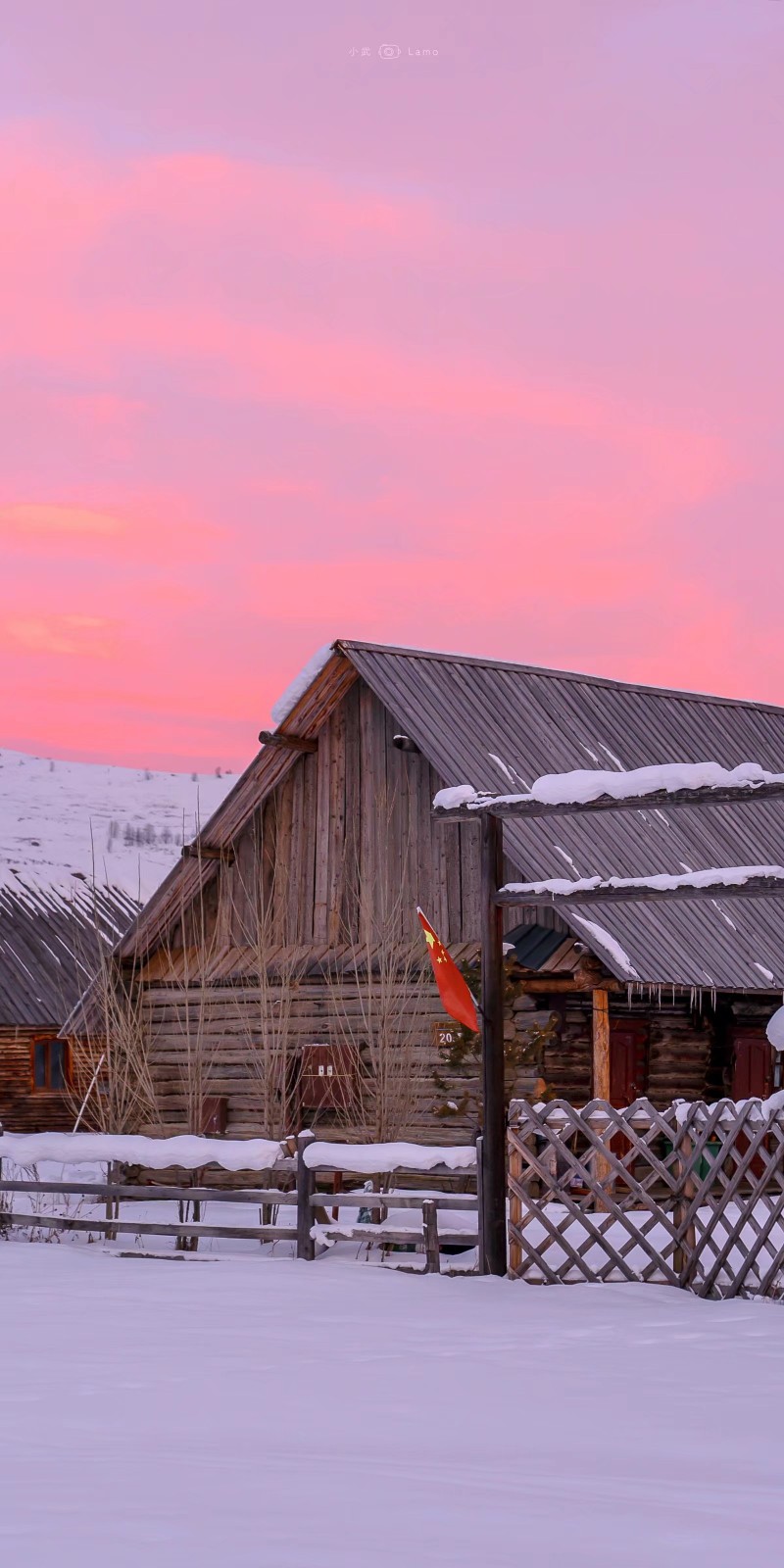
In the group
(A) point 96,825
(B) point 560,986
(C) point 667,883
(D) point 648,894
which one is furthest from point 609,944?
(A) point 96,825

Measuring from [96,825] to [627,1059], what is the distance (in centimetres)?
2972

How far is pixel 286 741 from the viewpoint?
2444cm

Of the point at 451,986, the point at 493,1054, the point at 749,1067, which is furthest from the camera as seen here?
the point at 749,1067

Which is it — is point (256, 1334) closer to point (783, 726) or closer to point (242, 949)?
point (242, 949)

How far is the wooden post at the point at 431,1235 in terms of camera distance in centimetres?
1445

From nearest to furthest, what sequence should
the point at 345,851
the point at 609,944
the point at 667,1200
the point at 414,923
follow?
the point at 667,1200 < the point at 609,944 < the point at 414,923 < the point at 345,851

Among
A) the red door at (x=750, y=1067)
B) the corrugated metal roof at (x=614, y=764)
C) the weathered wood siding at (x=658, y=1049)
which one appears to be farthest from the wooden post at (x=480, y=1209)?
the red door at (x=750, y=1067)

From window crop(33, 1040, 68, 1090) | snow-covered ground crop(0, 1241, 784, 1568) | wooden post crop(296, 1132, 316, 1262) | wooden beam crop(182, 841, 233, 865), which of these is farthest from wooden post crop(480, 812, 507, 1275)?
window crop(33, 1040, 68, 1090)

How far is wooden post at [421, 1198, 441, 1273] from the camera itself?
14445 millimetres

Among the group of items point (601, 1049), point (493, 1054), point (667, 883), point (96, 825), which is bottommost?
point (493, 1054)

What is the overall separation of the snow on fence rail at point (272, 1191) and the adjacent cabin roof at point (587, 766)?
5.56 m

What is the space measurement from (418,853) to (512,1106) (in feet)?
29.2

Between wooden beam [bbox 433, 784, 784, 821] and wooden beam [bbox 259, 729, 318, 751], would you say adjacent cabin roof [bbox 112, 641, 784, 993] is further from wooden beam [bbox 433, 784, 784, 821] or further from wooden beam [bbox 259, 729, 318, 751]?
wooden beam [bbox 433, 784, 784, 821]

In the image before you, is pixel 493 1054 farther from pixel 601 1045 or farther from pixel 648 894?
pixel 601 1045
